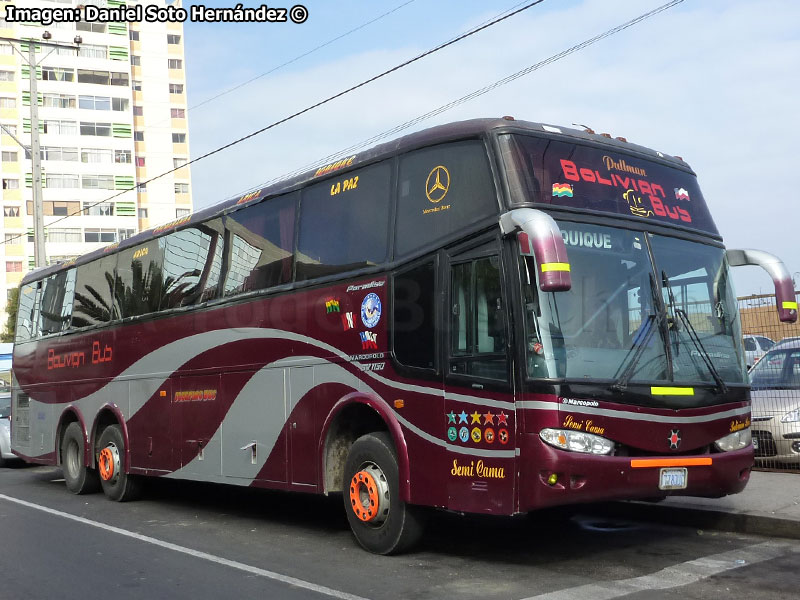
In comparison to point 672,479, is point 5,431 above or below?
below

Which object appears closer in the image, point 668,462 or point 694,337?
point 668,462

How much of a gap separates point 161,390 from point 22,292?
6.57 m

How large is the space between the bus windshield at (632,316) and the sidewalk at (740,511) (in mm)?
1580

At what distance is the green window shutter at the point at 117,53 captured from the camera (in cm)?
7981

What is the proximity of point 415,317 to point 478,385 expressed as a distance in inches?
39.9

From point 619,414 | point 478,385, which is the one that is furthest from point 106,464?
point 619,414

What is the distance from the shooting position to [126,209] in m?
78.3

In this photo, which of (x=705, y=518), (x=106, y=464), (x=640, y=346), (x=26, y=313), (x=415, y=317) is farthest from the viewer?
(x=26, y=313)

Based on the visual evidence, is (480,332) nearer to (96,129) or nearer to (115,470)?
(115,470)

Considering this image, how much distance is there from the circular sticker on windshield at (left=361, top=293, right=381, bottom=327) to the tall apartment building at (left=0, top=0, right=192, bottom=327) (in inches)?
2688

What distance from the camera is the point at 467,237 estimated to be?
8.02 m

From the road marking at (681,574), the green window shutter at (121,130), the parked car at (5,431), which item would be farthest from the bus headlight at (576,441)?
the green window shutter at (121,130)

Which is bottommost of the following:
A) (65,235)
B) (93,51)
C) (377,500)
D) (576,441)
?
(377,500)

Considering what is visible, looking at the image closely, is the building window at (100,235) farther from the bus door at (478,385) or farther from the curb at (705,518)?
the bus door at (478,385)
